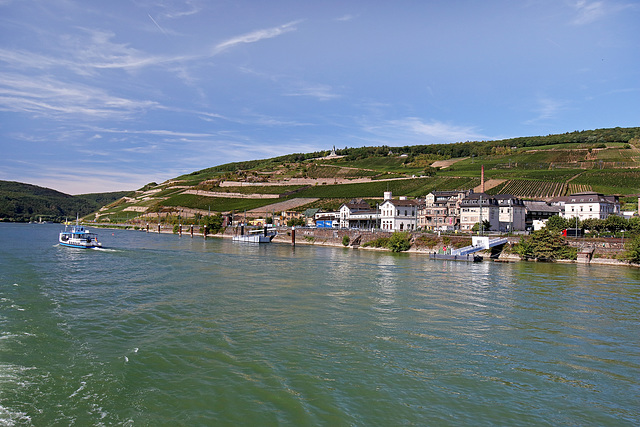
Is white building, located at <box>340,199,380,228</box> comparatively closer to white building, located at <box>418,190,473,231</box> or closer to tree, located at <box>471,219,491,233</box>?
white building, located at <box>418,190,473,231</box>

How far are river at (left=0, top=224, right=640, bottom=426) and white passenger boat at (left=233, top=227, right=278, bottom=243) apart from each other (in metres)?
57.6

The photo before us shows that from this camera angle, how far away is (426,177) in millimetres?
129125

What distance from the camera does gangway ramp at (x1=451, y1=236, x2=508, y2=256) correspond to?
5722cm

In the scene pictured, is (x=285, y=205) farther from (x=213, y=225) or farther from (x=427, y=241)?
(x=427, y=241)

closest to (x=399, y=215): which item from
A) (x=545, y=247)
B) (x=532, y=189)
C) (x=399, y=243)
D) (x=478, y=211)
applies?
(x=478, y=211)

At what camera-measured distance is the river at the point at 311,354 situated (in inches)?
450

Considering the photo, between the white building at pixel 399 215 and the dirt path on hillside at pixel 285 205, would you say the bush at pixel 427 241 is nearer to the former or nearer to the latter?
the white building at pixel 399 215

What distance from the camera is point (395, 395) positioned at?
489 inches

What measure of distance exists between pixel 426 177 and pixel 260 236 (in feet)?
203

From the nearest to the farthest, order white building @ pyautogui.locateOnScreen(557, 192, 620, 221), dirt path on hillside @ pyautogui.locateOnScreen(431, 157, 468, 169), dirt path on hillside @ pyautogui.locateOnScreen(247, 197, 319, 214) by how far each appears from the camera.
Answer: white building @ pyautogui.locateOnScreen(557, 192, 620, 221) < dirt path on hillside @ pyautogui.locateOnScreen(247, 197, 319, 214) < dirt path on hillside @ pyautogui.locateOnScreen(431, 157, 468, 169)

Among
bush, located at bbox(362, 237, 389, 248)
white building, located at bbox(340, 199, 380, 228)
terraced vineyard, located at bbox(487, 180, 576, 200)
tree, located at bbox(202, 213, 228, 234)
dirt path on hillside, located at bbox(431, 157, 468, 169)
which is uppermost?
dirt path on hillside, located at bbox(431, 157, 468, 169)

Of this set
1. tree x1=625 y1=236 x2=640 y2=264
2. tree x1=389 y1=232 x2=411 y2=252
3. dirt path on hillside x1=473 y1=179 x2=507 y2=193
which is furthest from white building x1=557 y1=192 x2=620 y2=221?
tree x1=389 y1=232 x2=411 y2=252

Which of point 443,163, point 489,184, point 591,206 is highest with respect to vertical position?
point 443,163

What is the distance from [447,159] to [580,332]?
155 metres
